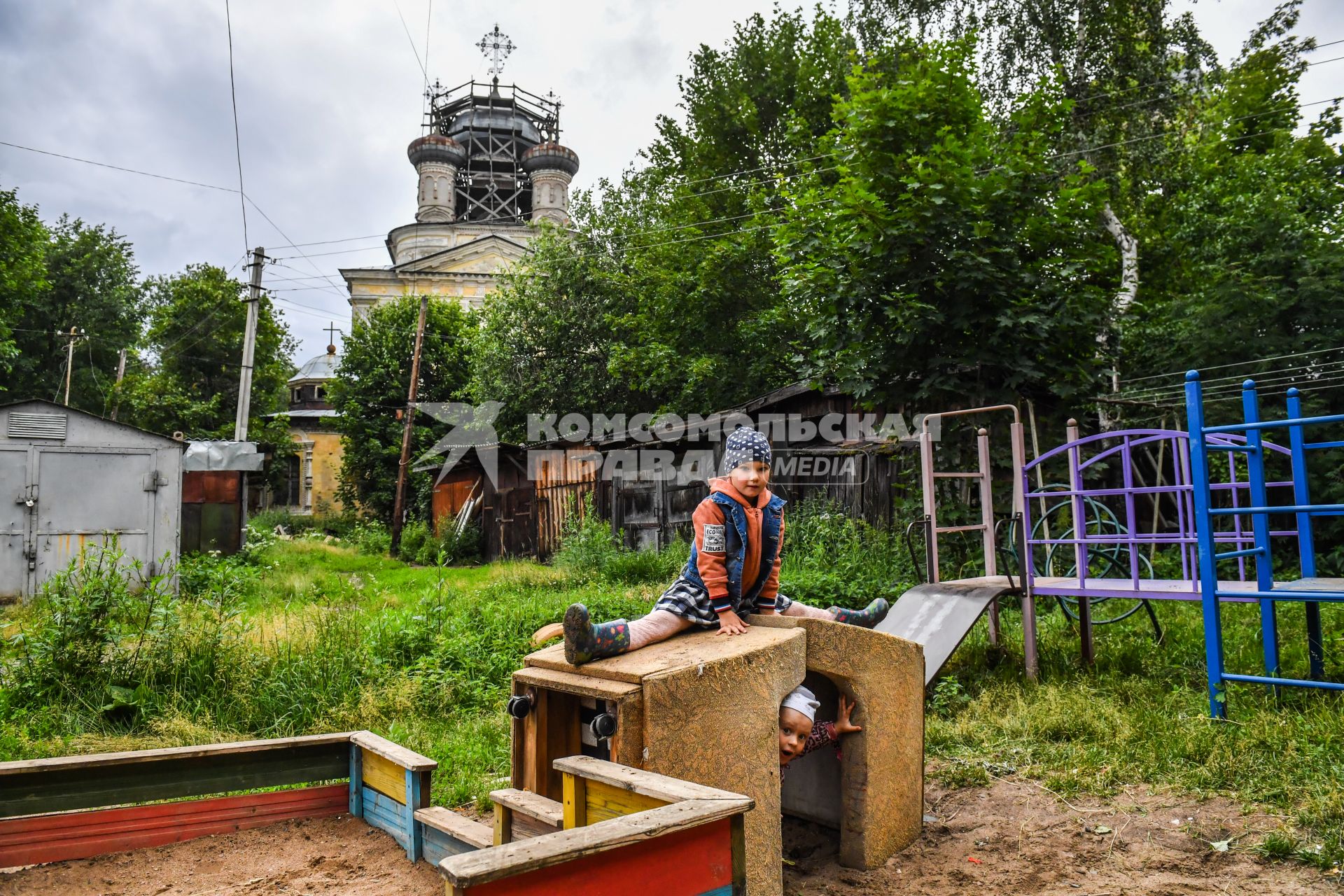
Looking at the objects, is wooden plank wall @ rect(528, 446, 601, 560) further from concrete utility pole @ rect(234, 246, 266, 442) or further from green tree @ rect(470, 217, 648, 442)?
concrete utility pole @ rect(234, 246, 266, 442)

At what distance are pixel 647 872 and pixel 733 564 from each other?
5.82 feet

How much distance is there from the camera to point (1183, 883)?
126 inches

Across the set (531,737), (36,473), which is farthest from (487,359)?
(531,737)

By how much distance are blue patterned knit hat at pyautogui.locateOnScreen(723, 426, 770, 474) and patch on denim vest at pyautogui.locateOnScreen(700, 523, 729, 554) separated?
28 cm

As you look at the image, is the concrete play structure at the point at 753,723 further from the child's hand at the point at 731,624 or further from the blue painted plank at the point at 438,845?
the blue painted plank at the point at 438,845

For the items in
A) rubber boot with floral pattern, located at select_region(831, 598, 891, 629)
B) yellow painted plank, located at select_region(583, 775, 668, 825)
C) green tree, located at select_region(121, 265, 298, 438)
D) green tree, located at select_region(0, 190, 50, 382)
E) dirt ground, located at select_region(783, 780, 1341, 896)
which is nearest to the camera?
yellow painted plank, located at select_region(583, 775, 668, 825)

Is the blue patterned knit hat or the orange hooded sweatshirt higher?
the blue patterned knit hat

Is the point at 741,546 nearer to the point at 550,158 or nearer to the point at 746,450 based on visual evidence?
the point at 746,450

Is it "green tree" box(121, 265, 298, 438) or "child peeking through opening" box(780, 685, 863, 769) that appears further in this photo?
"green tree" box(121, 265, 298, 438)

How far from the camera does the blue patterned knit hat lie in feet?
11.8

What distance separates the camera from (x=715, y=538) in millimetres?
3518

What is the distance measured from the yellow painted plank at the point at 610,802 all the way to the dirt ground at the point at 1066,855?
1244mm

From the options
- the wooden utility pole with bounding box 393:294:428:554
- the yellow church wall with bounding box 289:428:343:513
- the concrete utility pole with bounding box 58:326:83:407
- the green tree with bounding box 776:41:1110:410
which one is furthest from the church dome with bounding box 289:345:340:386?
the green tree with bounding box 776:41:1110:410

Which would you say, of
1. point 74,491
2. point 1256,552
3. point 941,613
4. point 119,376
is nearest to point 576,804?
point 941,613
